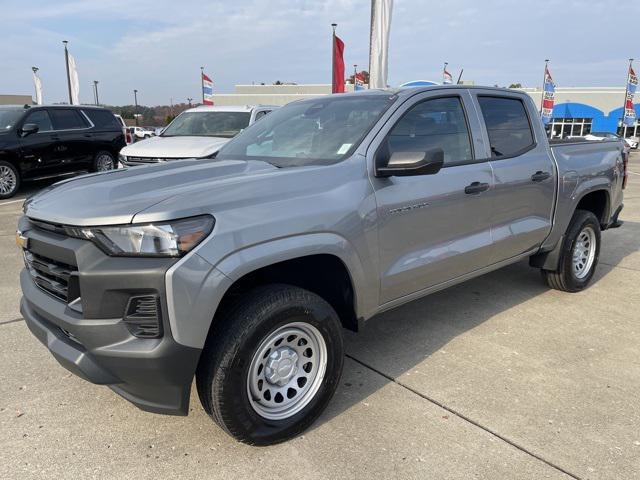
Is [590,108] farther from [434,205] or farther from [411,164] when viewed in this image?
[411,164]

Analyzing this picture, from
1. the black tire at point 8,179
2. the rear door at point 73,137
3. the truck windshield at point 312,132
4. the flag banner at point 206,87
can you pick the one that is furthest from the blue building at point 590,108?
the truck windshield at point 312,132

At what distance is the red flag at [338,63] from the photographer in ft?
48.8

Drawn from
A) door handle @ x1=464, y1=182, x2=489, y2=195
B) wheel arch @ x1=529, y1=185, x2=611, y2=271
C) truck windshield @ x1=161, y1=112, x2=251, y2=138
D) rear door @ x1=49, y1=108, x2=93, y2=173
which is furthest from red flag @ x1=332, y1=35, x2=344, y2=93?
door handle @ x1=464, y1=182, x2=489, y2=195

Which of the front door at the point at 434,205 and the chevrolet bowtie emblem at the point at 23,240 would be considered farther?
the front door at the point at 434,205

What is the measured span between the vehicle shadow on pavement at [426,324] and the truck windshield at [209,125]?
18.9 feet

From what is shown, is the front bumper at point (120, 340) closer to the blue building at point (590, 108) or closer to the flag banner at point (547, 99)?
the flag banner at point (547, 99)

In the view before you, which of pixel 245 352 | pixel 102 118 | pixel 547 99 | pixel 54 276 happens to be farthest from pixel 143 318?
pixel 547 99

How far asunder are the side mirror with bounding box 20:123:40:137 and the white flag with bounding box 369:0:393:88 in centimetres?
676

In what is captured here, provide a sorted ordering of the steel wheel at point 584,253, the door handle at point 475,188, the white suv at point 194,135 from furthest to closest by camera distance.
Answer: the white suv at point 194,135 → the steel wheel at point 584,253 → the door handle at point 475,188

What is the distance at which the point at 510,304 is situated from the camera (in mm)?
4801

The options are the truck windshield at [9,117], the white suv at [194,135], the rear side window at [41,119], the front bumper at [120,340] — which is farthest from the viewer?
the rear side window at [41,119]

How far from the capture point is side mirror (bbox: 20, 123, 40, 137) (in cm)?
1008

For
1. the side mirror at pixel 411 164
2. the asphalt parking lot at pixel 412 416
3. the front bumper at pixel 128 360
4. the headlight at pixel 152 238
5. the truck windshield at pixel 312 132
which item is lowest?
the asphalt parking lot at pixel 412 416

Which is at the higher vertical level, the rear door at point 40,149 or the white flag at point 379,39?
the white flag at point 379,39
